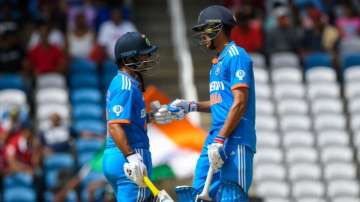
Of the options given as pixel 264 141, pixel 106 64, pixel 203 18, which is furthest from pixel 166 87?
pixel 203 18

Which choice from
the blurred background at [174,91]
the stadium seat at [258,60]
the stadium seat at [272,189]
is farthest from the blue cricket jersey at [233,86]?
the stadium seat at [258,60]

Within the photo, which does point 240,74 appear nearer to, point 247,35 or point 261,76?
point 261,76

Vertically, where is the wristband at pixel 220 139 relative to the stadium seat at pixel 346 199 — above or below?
above

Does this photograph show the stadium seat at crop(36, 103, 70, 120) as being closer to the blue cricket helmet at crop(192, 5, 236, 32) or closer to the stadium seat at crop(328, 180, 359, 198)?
the stadium seat at crop(328, 180, 359, 198)

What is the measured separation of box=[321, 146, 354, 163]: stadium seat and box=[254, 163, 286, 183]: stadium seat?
2.55ft

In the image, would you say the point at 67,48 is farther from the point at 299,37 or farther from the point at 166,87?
the point at 299,37

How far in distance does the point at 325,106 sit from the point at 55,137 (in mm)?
4201

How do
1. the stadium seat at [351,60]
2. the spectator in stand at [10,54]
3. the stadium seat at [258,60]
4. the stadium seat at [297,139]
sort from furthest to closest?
the stadium seat at [351,60] → the spectator in stand at [10,54] → the stadium seat at [258,60] → the stadium seat at [297,139]

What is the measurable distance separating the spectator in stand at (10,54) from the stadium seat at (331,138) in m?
4.84

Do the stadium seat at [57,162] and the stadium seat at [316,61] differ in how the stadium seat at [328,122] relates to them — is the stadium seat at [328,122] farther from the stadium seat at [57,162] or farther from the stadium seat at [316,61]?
the stadium seat at [57,162]

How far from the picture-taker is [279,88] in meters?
16.8

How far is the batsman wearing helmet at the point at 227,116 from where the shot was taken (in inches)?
356

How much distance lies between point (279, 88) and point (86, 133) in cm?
312

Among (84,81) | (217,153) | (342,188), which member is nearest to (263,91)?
(342,188)
